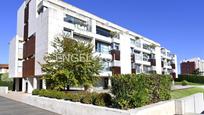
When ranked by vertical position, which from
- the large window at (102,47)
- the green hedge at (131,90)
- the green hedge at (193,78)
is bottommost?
the green hedge at (193,78)

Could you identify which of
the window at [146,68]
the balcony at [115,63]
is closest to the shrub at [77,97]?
the balcony at [115,63]

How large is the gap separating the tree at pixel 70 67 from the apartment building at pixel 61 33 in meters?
8.73

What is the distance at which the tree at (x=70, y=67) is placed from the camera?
21234 mm

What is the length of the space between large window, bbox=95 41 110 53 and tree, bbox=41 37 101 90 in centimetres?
1755

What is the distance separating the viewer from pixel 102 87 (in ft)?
141

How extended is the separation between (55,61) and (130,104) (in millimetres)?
12790

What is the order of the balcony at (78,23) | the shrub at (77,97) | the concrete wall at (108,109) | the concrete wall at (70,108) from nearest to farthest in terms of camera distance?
the concrete wall at (108,109) < the concrete wall at (70,108) < the shrub at (77,97) < the balcony at (78,23)

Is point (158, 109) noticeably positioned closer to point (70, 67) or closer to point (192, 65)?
point (70, 67)

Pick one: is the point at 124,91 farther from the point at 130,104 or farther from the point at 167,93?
the point at 167,93

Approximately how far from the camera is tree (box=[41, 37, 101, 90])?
69.7ft

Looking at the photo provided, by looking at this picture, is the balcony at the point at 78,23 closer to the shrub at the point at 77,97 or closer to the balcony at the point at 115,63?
the balcony at the point at 115,63

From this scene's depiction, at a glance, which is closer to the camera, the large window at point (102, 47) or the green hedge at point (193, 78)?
the large window at point (102, 47)

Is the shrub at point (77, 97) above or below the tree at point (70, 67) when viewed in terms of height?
below

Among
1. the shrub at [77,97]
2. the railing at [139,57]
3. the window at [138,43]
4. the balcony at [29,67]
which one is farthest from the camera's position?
the window at [138,43]
